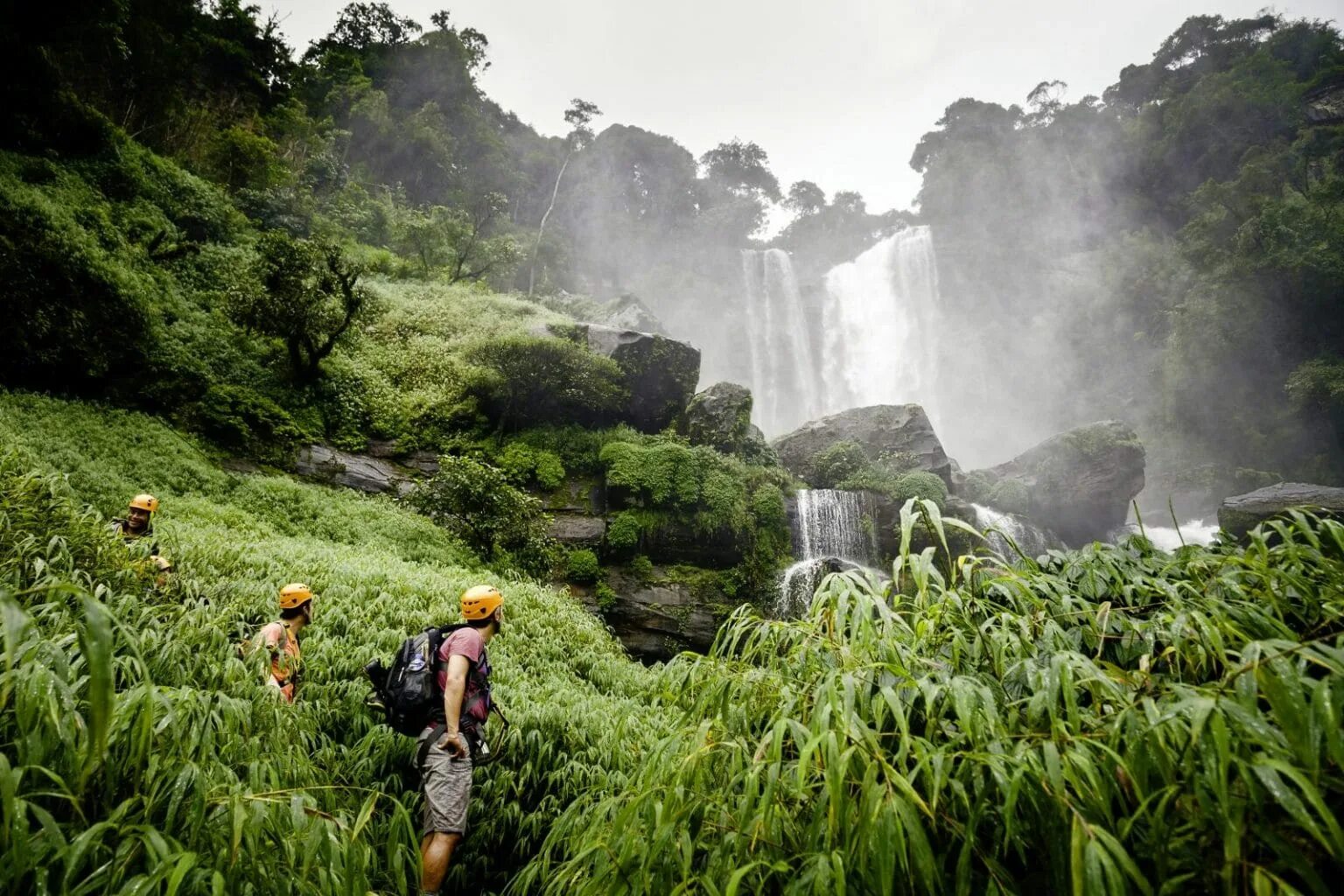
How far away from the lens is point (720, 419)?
14367 mm

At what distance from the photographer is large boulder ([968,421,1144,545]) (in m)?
17.7

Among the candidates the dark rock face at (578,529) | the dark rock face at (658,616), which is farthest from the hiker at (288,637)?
the dark rock face at (578,529)

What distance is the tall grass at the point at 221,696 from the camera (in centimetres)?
111

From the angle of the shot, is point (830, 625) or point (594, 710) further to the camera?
point (594, 710)

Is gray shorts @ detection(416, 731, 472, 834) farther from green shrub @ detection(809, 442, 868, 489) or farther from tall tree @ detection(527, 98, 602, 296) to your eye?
tall tree @ detection(527, 98, 602, 296)

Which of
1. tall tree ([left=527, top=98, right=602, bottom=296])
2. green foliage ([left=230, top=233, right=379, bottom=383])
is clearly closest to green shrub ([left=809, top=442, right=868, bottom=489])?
green foliage ([left=230, top=233, right=379, bottom=383])

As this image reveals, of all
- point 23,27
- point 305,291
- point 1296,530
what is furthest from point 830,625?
point 23,27

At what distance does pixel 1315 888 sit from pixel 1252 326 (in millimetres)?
28566

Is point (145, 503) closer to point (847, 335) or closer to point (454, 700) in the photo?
point (454, 700)

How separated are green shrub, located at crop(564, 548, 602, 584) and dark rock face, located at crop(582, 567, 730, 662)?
1.07 ft

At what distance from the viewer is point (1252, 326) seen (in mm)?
19719

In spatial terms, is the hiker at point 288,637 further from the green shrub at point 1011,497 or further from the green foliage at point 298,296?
the green shrub at point 1011,497

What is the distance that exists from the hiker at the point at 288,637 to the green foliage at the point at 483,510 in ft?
17.9

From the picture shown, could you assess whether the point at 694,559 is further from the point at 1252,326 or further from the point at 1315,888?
the point at 1252,326
